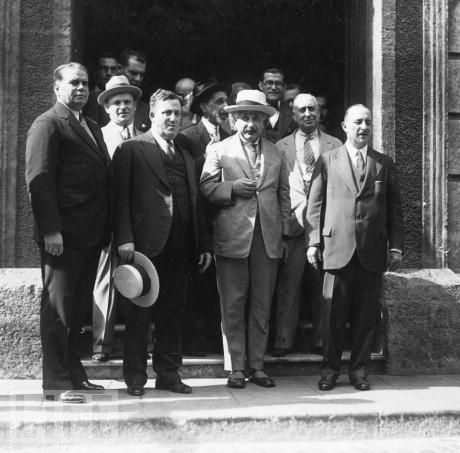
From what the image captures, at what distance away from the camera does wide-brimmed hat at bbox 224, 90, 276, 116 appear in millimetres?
5762

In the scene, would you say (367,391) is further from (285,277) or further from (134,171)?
(134,171)

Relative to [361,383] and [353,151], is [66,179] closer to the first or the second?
[353,151]


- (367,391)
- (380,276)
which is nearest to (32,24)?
(380,276)

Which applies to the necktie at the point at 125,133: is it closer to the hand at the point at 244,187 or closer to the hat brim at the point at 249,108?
the hat brim at the point at 249,108

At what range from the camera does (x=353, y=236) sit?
5613 millimetres

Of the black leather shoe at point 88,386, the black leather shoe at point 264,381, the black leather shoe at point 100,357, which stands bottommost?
the black leather shoe at point 264,381

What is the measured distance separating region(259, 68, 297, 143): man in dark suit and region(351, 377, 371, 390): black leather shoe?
2307 millimetres

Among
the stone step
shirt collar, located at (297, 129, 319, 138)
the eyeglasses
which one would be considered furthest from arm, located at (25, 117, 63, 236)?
the eyeglasses

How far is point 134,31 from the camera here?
8578mm

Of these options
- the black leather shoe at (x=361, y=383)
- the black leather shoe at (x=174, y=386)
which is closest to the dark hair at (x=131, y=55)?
the black leather shoe at (x=174, y=386)

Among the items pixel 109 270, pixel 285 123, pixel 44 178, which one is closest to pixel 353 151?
pixel 285 123

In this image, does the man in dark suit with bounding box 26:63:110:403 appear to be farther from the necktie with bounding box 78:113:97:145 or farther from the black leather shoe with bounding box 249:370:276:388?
the black leather shoe with bounding box 249:370:276:388

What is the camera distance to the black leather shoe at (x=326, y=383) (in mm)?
5598

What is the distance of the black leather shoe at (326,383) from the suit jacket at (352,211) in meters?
0.79
